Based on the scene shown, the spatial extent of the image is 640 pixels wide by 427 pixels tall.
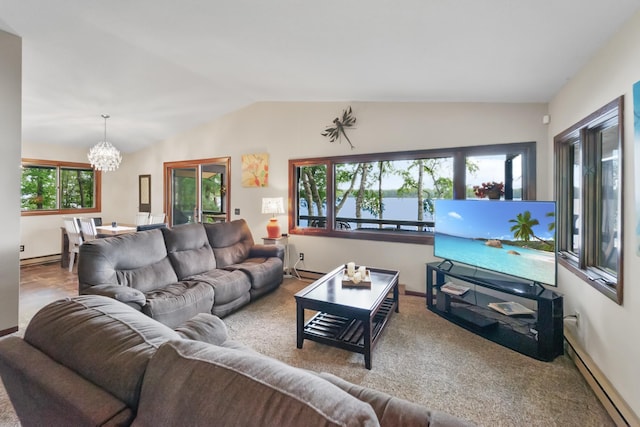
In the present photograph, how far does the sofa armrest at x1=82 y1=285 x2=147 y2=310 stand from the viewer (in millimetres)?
2361

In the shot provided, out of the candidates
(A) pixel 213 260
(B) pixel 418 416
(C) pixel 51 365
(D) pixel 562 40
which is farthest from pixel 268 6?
(A) pixel 213 260

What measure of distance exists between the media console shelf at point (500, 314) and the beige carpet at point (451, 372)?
0.12m

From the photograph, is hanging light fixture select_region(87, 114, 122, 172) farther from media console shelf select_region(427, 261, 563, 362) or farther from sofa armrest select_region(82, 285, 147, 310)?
media console shelf select_region(427, 261, 563, 362)

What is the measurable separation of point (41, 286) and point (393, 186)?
5.29 metres

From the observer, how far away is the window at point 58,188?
19.0ft

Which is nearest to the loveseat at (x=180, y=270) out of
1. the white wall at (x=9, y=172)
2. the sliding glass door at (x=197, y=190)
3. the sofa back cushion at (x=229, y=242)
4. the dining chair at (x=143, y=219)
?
the sofa back cushion at (x=229, y=242)

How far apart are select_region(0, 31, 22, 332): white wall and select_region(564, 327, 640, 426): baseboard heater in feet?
16.0

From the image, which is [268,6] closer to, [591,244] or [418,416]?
[418,416]

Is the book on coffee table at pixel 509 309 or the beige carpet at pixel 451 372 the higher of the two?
the book on coffee table at pixel 509 309

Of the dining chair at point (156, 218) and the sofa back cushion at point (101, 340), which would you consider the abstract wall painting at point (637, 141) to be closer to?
the sofa back cushion at point (101, 340)

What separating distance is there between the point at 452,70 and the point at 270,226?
324cm

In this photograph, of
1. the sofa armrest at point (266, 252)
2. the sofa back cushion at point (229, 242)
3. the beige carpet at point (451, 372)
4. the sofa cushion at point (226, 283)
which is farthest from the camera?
the sofa armrest at point (266, 252)

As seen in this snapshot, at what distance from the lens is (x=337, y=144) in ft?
15.1

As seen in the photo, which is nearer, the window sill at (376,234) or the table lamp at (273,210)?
the window sill at (376,234)
